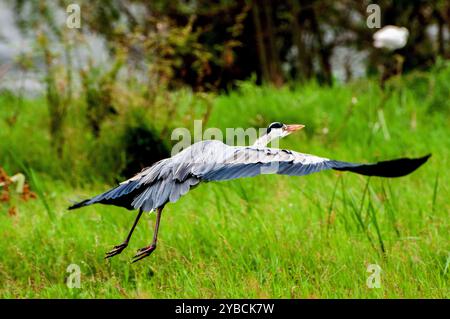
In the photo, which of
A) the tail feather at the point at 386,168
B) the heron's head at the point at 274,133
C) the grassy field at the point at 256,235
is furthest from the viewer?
the grassy field at the point at 256,235

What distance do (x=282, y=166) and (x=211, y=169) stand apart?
268 mm

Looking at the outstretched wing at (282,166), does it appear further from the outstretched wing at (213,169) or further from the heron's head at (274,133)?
the heron's head at (274,133)

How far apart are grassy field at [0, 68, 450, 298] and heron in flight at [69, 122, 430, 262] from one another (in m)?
0.46

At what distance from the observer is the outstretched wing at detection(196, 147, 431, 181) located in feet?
8.26

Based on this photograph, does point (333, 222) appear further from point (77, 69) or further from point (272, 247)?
point (77, 69)

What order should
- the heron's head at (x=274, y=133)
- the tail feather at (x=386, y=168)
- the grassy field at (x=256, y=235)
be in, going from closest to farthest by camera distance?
1. the tail feather at (x=386, y=168)
2. the heron's head at (x=274, y=133)
3. the grassy field at (x=256, y=235)

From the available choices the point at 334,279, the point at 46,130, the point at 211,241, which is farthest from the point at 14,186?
the point at 334,279

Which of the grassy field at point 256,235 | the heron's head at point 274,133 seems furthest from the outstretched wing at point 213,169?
the grassy field at point 256,235

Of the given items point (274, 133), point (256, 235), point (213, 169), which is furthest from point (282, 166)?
point (256, 235)

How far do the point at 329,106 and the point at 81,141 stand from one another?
7.09 ft

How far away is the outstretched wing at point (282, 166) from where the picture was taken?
2518 millimetres

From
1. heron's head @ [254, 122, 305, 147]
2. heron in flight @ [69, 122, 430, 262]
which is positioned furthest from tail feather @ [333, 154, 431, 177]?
heron's head @ [254, 122, 305, 147]

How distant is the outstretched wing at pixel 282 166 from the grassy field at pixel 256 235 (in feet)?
2.12

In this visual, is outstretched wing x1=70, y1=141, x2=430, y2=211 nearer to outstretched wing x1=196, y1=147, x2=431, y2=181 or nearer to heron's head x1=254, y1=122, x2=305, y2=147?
outstretched wing x1=196, y1=147, x2=431, y2=181
